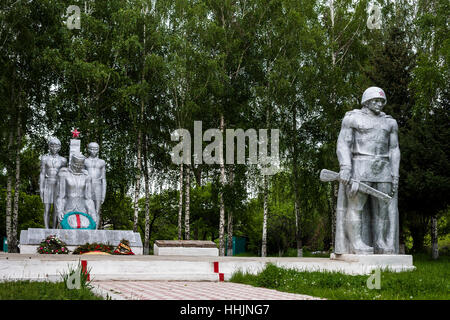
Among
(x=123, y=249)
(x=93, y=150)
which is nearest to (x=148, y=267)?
(x=123, y=249)

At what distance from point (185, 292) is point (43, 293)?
2.04m

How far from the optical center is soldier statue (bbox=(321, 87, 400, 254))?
1008cm

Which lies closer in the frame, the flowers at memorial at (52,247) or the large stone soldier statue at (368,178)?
the large stone soldier statue at (368,178)

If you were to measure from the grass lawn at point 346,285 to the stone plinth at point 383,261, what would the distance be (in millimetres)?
1066

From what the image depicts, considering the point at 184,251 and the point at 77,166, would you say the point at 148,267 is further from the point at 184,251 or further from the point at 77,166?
the point at 77,166

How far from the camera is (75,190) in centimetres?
1634

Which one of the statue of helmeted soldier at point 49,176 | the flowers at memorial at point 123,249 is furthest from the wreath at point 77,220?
the flowers at memorial at point 123,249

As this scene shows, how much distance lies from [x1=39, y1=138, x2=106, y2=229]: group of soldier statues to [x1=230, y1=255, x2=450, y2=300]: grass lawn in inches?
345

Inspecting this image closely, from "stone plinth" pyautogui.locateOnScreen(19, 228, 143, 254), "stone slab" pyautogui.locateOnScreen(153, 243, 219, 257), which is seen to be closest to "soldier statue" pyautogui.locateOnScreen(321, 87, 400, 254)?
"stone slab" pyautogui.locateOnScreen(153, 243, 219, 257)

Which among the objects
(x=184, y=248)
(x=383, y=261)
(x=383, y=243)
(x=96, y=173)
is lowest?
(x=184, y=248)

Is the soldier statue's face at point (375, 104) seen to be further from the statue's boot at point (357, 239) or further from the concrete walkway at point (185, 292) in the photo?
the concrete walkway at point (185, 292)

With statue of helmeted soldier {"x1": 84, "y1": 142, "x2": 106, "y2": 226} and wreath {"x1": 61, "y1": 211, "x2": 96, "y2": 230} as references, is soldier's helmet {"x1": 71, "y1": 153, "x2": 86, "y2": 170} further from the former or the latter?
wreath {"x1": 61, "y1": 211, "x2": 96, "y2": 230}

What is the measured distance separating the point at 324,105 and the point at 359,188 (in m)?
12.3

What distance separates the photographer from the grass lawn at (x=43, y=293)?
5317 mm
